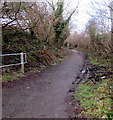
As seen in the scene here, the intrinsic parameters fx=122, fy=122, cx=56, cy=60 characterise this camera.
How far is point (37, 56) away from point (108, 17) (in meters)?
5.55

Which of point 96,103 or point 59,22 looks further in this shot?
point 59,22

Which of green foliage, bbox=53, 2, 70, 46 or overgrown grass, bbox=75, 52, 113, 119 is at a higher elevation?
green foliage, bbox=53, 2, 70, 46

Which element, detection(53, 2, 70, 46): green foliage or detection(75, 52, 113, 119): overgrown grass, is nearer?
detection(75, 52, 113, 119): overgrown grass

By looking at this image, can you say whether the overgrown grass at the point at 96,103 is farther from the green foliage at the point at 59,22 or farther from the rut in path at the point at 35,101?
the green foliage at the point at 59,22

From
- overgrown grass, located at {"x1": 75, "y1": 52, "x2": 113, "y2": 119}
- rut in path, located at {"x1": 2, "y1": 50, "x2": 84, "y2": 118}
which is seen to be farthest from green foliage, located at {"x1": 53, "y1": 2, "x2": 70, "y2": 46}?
overgrown grass, located at {"x1": 75, "y1": 52, "x2": 113, "y2": 119}

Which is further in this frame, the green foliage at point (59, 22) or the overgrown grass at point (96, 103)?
the green foliage at point (59, 22)

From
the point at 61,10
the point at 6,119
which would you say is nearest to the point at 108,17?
the point at 6,119

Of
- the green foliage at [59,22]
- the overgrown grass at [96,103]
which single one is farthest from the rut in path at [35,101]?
the green foliage at [59,22]

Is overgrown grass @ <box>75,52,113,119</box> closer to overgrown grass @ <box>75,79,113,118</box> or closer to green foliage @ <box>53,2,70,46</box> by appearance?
overgrown grass @ <box>75,79,113,118</box>

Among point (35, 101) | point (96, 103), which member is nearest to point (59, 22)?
point (35, 101)

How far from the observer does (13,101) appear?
3600 mm

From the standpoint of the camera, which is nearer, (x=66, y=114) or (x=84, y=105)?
(x=66, y=114)

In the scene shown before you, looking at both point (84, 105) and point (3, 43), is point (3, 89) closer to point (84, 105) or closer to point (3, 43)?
point (84, 105)

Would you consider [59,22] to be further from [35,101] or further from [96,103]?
[96,103]
